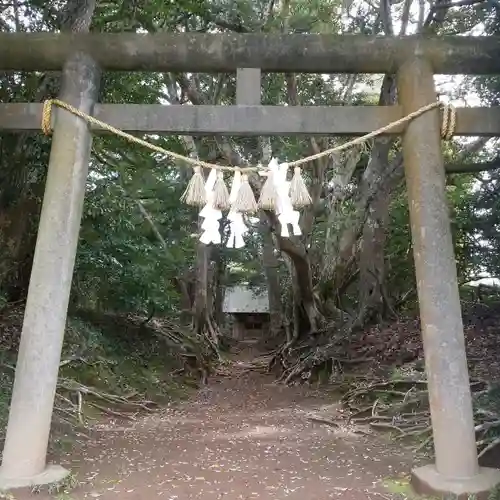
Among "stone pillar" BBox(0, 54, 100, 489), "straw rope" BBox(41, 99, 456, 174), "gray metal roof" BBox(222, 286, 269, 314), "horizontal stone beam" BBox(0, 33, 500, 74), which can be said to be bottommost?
"stone pillar" BBox(0, 54, 100, 489)

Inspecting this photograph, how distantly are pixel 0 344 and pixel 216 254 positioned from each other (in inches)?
490

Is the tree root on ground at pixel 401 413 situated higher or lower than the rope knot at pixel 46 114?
lower

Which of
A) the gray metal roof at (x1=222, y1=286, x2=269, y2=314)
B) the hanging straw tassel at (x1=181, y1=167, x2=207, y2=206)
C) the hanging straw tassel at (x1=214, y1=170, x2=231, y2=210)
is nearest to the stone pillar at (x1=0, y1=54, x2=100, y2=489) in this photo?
the hanging straw tassel at (x1=181, y1=167, x2=207, y2=206)

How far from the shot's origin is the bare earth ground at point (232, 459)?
411 cm

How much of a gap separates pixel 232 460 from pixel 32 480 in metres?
1.96

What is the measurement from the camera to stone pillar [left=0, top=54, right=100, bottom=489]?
12.4 ft

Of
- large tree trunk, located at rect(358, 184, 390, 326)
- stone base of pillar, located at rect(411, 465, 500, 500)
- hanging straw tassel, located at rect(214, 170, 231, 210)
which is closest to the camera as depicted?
stone base of pillar, located at rect(411, 465, 500, 500)

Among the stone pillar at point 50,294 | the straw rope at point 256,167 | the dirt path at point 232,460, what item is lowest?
the dirt path at point 232,460

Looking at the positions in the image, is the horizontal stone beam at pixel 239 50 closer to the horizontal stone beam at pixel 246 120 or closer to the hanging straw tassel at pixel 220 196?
the horizontal stone beam at pixel 246 120

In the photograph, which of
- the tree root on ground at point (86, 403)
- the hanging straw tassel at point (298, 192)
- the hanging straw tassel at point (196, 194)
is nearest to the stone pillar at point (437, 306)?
the hanging straw tassel at point (298, 192)

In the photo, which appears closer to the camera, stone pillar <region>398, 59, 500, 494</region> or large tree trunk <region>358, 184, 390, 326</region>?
stone pillar <region>398, 59, 500, 494</region>

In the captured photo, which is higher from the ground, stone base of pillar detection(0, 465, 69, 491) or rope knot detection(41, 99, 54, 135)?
rope knot detection(41, 99, 54, 135)

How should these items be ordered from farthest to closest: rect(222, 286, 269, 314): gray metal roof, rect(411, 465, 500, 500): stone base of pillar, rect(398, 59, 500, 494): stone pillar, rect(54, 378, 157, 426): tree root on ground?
rect(222, 286, 269, 314): gray metal roof → rect(54, 378, 157, 426): tree root on ground → rect(398, 59, 500, 494): stone pillar → rect(411, 465, 500, 500): stone base of pillar

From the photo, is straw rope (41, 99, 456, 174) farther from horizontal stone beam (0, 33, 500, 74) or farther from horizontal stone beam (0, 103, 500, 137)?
horizontal stone beam (0, 33, 500, 74)
